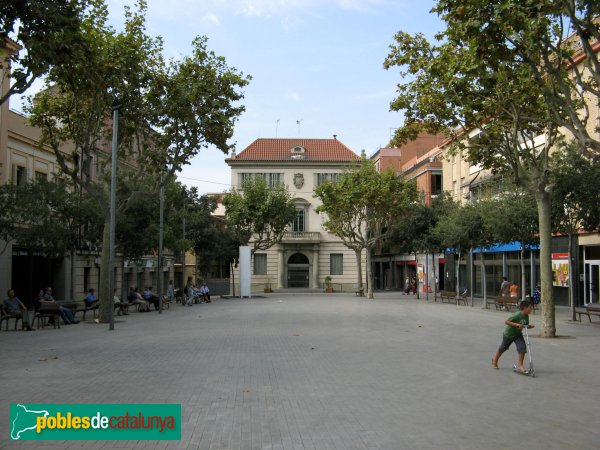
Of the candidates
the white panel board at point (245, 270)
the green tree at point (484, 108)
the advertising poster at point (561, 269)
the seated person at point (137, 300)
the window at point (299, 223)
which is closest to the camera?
the green tree at point (484, 108)

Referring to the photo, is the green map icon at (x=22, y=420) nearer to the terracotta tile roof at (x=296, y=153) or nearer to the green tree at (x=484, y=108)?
the green tree at (x=484, y=108)

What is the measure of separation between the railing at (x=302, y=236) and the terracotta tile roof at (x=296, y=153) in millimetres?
8904

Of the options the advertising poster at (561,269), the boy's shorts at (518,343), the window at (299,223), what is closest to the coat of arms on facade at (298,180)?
the window at (299,223)

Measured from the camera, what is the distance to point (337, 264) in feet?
230

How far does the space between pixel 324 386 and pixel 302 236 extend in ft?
195

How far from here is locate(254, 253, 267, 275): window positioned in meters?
69.4

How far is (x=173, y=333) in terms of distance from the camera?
63.6 feet

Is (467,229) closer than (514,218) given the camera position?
No

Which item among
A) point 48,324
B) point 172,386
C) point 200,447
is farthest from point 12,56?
point 48,324

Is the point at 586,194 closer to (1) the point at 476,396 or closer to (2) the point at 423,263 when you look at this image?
(1) the point at 476,396

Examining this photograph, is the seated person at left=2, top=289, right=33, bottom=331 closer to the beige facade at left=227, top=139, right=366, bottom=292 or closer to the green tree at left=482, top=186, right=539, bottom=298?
the green tree at left=482, top=186, right=539, bottom=298

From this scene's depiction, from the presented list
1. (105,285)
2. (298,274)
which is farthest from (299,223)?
(105,285)

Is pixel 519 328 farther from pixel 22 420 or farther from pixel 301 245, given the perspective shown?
pixel 301 245

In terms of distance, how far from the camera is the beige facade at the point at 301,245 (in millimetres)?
69500
